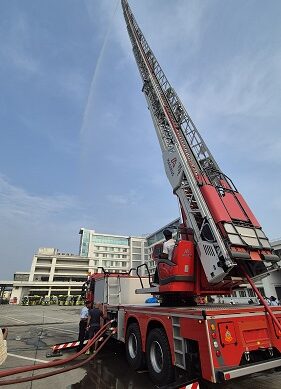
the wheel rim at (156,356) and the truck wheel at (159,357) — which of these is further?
the wheel rim at (156,356)

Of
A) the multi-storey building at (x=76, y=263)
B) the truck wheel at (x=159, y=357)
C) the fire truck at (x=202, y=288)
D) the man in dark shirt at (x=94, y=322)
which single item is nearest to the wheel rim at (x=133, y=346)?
the fire truck at (x=202, y=288)

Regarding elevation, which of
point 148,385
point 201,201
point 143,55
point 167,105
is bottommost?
point 148,385

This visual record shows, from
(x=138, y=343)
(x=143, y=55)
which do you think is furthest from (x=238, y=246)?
(x=143, y=55)

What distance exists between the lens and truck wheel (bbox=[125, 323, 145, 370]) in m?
6.41

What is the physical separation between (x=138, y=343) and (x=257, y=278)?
10.8ft

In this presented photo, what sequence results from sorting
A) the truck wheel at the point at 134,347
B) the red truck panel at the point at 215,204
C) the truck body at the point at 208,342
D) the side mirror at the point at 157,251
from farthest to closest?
the side mirror at the point at 157,251, the truck wheel at the point at 134,347, the red truck panel at the point at 215,204, the truck body at the point at 208,342

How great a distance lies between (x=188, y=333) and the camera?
4.57 metres

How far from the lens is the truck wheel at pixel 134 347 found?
6.41 metres

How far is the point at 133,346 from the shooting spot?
6.89 meters

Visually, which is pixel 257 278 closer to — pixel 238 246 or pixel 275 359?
pixel 238 246

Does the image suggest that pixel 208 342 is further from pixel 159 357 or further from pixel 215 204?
pixel 215 204

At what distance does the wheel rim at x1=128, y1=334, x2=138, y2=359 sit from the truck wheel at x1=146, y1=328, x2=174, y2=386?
102 centimetres

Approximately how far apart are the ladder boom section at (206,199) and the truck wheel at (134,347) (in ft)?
8.47

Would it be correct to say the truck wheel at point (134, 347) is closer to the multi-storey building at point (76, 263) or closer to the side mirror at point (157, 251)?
the side mirror at point (157, 251)
